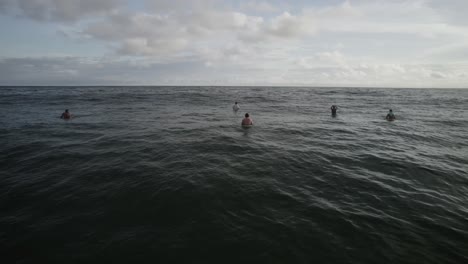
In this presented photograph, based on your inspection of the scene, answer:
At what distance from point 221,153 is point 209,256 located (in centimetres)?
791

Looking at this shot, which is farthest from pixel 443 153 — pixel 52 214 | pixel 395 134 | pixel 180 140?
pixel 52 214

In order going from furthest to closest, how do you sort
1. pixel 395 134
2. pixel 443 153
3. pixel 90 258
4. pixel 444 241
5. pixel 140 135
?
pixel 395 134
pixel 140 135
pixel 443 153
pixel 444 241
pixel 90 258

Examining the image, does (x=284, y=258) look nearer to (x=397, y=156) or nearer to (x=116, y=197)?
(x=116, y=197)

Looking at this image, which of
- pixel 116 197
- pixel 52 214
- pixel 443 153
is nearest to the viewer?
pixel 52 214

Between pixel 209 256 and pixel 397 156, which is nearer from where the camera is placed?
pixel 209 256

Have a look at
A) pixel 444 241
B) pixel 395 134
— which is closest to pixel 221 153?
pixel 444 241

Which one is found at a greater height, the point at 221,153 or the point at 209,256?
the point at 221,153

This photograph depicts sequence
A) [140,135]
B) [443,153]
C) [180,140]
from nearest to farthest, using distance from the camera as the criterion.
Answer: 1. [443,153]
2. [180,140]
3. [140,135]

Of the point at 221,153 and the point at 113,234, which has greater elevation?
the point at 221,153

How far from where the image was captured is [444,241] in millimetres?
6020

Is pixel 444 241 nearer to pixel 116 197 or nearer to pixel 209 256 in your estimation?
pixel 209 256

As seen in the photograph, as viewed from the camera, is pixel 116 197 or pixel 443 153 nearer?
pixel 116 197

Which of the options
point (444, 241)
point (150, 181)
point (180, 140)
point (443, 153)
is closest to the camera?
point (444, 241)

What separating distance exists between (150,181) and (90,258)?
13.4 feet
